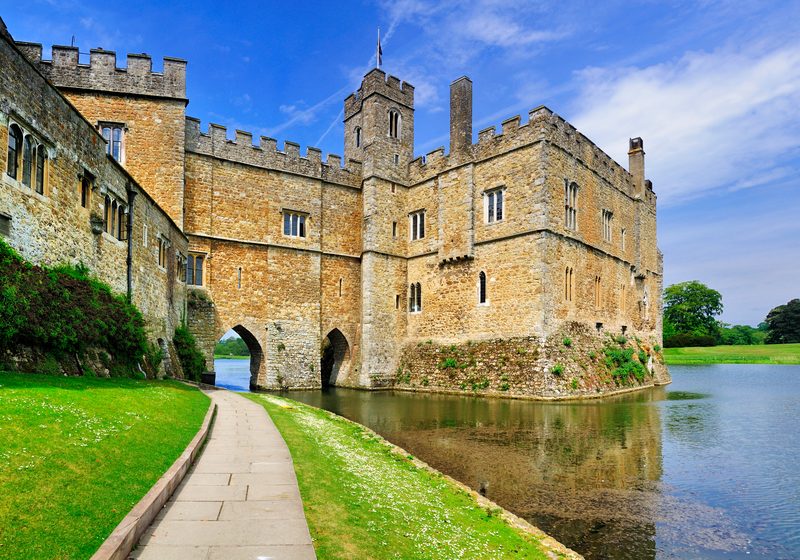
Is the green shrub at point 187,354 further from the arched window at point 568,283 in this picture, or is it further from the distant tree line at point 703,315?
the distant tree line at point 703,315

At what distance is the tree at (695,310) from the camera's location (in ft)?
277

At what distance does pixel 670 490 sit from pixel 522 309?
647 inches

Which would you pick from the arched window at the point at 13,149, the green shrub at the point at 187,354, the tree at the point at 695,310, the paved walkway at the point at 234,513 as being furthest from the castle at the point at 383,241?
the tree at the point at 695,310

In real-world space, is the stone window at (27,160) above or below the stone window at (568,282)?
above

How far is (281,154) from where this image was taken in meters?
29.9

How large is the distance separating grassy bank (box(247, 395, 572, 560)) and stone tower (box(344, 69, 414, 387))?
20276 millimetres

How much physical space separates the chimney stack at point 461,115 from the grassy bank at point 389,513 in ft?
75.9

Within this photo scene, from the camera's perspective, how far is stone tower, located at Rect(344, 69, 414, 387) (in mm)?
31141

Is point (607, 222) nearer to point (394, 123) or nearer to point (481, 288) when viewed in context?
point (481, 288)

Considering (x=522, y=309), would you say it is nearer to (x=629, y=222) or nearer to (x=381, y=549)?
(x=629, y=222)

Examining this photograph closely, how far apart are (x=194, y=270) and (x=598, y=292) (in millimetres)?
22356

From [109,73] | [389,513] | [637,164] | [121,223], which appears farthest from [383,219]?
[389,513]

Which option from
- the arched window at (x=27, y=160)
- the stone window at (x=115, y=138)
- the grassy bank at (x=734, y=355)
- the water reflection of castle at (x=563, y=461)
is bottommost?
the grassy bank at (x=734, y=355)

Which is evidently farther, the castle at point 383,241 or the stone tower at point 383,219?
the stone tower at point 383,219
